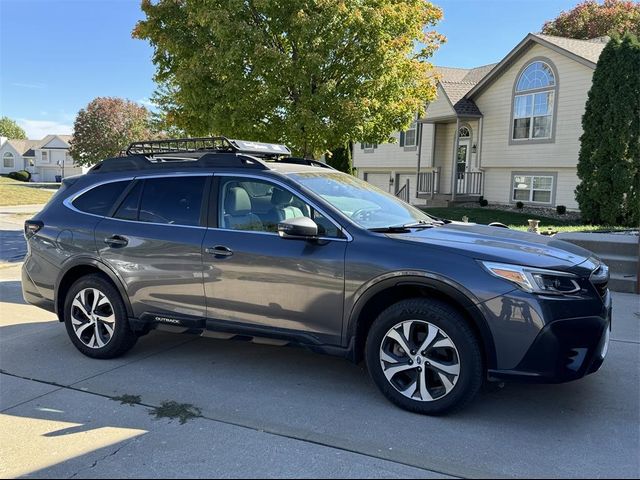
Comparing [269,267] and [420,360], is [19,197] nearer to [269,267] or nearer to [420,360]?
[269,267]

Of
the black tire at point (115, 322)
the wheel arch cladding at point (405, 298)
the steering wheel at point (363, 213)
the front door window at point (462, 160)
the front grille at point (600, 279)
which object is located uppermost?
the front door window at point (462, 160)

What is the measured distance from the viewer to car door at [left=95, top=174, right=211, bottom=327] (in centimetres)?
457

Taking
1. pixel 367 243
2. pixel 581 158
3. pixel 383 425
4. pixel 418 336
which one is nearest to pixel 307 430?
pixel 383 425

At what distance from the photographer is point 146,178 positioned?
5.06m

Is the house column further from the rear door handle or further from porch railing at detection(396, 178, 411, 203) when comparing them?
the rear door handle

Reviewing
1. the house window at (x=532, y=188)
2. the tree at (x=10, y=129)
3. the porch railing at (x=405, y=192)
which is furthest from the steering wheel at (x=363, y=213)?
the tree at (x=10, y=129)

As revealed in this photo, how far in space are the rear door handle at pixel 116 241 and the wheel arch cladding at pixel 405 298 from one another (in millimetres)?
2211

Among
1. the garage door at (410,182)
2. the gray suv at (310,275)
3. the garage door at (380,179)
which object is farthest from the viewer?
the garage door at (380,179)

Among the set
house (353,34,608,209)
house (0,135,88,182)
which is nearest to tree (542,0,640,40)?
house (353,34,608,209)

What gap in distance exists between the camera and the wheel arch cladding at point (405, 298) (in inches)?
141

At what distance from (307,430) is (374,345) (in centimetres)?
74

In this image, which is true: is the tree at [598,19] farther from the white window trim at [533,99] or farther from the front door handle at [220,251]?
the front door handle at [220,251]

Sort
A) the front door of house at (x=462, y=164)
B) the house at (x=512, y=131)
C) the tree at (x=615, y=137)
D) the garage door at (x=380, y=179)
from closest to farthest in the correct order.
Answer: the tree at (x=615, y=137) → the house at (x=512, y=131) → the front door of house at (x=462, y=164) → the garage door at (x=380, y=179)

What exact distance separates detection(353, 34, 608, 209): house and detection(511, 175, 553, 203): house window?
34 millimetres
